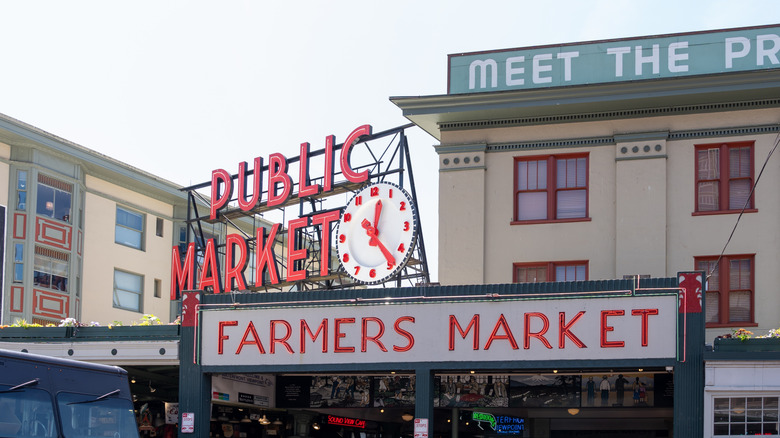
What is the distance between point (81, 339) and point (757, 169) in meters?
18.5

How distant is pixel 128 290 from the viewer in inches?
2055

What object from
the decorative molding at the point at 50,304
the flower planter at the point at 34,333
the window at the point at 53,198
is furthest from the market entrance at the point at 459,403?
the window at the point at 53,198

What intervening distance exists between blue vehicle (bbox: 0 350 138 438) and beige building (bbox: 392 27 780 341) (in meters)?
15.5

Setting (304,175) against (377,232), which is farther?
(304,175)

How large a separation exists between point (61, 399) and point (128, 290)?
38.5 meters

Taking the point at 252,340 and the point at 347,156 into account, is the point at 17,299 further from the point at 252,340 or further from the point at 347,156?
the point at 252,340

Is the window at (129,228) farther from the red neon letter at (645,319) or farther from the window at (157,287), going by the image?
the red neon letter at (645,319)

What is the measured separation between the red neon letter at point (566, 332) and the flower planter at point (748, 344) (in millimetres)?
2965

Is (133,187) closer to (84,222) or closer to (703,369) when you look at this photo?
Answer: (84,222)

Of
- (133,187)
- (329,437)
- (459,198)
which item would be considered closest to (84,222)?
(133,187)

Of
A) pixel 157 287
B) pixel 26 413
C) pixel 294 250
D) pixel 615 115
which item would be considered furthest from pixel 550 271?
pixel 157 287

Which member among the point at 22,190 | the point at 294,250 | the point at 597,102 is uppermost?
the point at 597,102

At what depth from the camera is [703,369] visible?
22.8 meters

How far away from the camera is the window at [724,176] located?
28.1 metres
